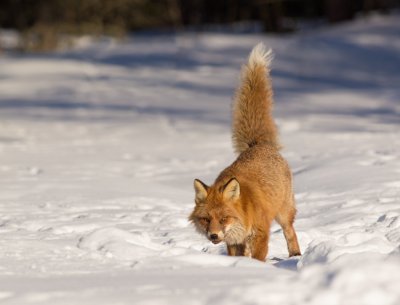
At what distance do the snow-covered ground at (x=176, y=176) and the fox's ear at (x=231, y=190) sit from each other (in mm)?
468

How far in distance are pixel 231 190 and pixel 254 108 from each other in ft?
5.70

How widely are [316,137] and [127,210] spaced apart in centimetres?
548

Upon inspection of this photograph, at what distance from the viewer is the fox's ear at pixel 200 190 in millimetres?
5973

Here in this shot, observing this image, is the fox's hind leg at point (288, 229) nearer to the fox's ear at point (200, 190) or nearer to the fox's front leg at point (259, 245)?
the fox's front leg at point (259, 245)

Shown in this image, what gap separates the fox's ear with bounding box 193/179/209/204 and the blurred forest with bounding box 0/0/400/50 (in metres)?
20.5

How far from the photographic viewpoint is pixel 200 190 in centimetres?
600

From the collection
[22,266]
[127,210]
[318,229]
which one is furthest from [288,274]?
[127,210]

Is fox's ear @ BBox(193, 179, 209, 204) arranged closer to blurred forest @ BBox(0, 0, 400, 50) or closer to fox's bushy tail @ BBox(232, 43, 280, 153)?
fox's bushy tail @ BBox(232, 43, 280, 153)

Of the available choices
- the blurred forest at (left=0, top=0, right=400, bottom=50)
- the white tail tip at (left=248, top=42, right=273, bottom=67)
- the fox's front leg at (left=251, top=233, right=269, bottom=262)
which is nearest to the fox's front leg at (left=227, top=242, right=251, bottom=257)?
the fox's front leg at (left=251, top=233, right=269, bottom=262)

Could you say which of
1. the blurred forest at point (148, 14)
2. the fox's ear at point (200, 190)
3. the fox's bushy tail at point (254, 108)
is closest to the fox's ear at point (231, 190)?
the fox's ear at point (200, 190)

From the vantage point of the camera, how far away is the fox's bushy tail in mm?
A: 7562

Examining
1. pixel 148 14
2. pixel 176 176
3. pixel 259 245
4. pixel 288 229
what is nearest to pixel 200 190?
pixel 259 245

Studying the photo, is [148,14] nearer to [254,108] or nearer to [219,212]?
[254,108]

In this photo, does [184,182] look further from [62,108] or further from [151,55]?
[151,55]
